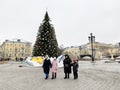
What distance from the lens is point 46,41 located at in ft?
141

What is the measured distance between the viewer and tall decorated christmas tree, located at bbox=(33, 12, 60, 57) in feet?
139

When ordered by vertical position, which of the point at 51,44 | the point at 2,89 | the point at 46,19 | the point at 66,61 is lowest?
the point at 2,89

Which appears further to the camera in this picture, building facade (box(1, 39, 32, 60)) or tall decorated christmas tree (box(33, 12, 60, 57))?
building facade (box(1, 39, 32, 60))

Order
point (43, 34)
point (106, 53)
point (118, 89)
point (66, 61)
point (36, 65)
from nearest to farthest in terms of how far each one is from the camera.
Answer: point (118, 89)
point (66, 61)
point (36, 65)
point (43, 34)
point (106, 53)

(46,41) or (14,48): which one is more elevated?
(14,48)

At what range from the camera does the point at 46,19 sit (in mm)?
43406

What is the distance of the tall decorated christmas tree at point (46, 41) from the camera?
42.4 meters

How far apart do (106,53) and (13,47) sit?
67390 mm

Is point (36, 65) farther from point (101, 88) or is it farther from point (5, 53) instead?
point (5, 53)

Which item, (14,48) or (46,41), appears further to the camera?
(14,48)

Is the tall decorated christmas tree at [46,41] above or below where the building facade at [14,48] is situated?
below

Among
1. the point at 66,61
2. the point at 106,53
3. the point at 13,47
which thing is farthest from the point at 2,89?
the point at 106,53

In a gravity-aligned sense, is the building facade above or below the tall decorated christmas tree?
above

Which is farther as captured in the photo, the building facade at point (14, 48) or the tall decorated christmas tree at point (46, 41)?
the building facade at point (14, 48)
